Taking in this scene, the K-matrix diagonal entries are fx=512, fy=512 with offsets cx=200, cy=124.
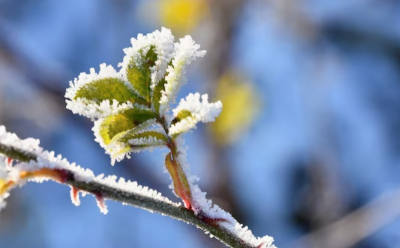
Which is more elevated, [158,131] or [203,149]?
[203,149]

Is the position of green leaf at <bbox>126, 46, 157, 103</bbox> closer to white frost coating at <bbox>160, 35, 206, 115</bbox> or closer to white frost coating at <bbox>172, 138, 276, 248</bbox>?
white frost coating at <bbox>160, 35, 206, 115</bbox>

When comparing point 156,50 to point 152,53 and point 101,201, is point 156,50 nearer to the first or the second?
point 152,53

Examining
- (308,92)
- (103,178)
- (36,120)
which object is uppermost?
(308,92)

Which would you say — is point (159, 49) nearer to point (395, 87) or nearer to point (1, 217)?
point (395, 87)

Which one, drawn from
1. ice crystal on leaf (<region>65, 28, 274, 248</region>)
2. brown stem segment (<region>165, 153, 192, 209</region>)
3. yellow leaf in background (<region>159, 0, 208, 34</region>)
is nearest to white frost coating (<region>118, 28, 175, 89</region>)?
ice crystal on leaf (<region>65, 28, 274, 248</region>)

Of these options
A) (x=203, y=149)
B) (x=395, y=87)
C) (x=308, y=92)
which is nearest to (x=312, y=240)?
(x=203, y=149)

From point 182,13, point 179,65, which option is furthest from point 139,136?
point 182,13

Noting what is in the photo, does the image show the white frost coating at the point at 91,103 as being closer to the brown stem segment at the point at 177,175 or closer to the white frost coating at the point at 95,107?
the white frost coating at the point at 95,107
